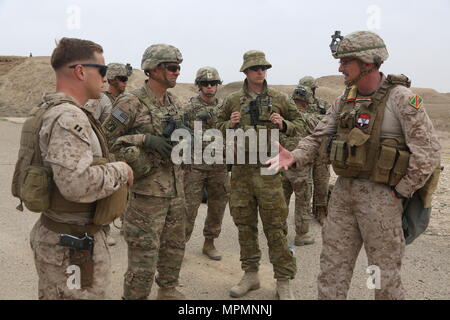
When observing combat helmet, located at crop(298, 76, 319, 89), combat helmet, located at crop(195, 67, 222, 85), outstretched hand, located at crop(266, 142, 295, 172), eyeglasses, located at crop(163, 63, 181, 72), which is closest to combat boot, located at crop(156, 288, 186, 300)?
outstretched hand, located at crop(266, 142, 295, 172)

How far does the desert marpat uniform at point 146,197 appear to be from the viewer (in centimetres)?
372

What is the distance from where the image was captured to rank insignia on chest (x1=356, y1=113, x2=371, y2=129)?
326cm

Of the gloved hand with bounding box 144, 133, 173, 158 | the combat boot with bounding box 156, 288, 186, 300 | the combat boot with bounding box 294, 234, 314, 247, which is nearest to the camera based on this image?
the gloved hand with bounding box 144, 133, 173, 158

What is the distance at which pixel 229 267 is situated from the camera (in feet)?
17.3

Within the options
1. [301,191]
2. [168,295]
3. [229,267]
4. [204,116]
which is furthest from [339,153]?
[301,191]

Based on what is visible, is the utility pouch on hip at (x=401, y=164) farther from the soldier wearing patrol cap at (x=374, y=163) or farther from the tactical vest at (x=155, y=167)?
the tactical vest at (x=155, y=167)

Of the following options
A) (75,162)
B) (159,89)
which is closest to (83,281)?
(75,162)

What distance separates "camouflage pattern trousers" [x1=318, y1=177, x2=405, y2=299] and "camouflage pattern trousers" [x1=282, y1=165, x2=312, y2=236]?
2595 millimetres

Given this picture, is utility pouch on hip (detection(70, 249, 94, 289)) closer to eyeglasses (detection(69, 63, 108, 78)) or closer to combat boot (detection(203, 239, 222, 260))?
eyeglasses (detection(69, 63, 108, 78))

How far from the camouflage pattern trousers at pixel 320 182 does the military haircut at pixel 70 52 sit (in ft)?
15.6

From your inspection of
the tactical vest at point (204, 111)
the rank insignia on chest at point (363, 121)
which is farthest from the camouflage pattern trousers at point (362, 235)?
the tactical vest at point (204, 111)

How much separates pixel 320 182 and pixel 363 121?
12.4 ft

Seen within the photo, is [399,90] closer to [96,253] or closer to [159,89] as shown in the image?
[159,89]
